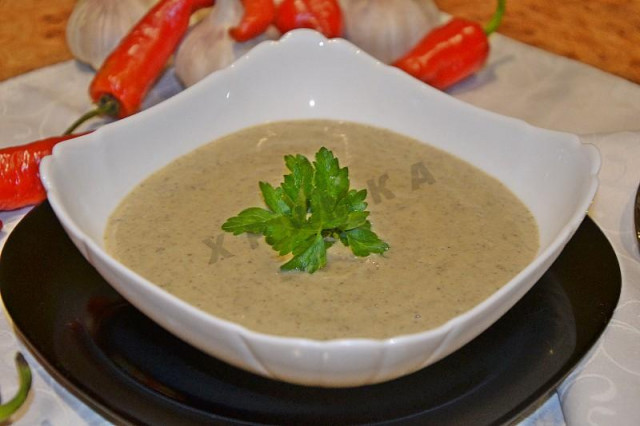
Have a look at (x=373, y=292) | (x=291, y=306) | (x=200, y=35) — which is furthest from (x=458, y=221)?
(x=200, y=35)

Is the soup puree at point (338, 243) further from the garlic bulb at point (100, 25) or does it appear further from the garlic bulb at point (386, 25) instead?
the garlic bulb at point (100, 25)

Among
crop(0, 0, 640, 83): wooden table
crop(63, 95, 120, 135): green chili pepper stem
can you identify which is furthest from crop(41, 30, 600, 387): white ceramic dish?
crop(0, 0, 640, 83): wooden table

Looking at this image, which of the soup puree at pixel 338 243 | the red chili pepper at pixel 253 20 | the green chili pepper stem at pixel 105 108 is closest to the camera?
the soup puree at pixel 338 243

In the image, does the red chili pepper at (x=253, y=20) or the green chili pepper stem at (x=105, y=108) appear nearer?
the green chili pepper stem at (x=105, y=108)

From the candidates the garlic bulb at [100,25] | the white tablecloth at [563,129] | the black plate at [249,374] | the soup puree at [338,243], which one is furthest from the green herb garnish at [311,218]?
the garlic bulb at [100,25]

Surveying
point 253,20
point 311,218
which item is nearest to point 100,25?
point 253,20

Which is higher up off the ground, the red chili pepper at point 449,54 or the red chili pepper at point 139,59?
the red chili pepper at point 139,59

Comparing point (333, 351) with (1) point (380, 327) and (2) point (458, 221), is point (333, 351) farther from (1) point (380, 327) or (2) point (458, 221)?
(2) point (458, 221)

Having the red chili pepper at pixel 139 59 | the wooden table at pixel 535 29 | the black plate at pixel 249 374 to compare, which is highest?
the black plate at pixel 249 374
